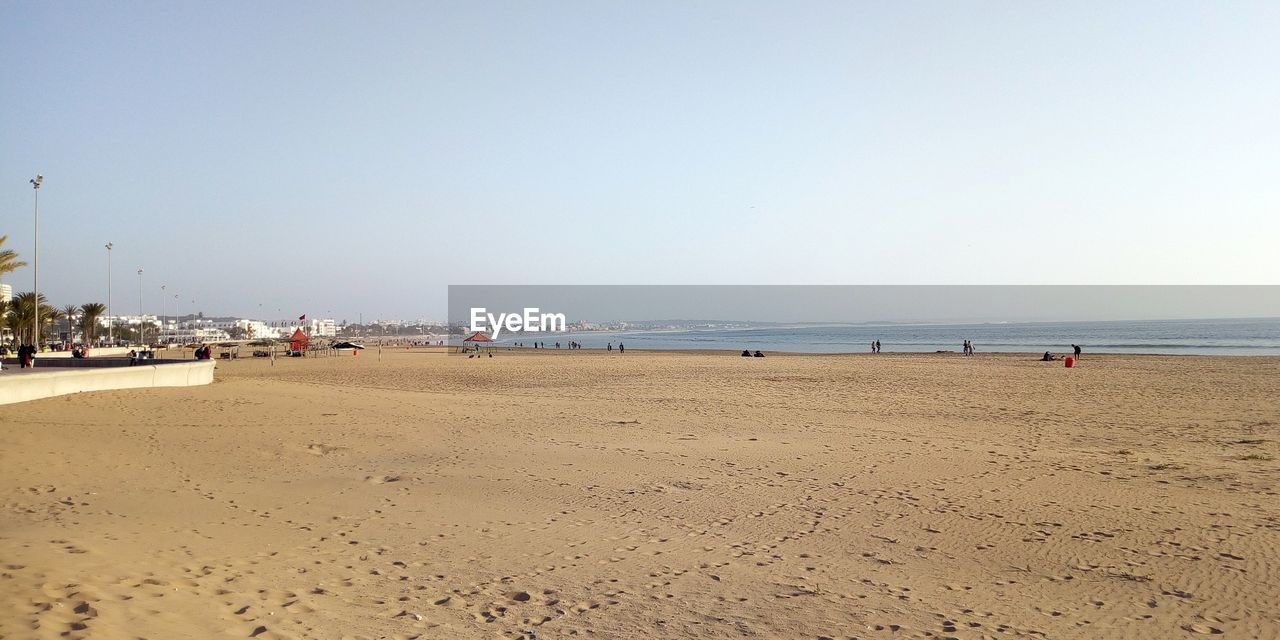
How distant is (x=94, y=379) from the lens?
16.0 meters

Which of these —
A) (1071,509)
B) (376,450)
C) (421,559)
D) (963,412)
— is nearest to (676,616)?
(421,559)

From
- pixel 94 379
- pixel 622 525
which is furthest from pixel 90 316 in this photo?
pixel 622 525

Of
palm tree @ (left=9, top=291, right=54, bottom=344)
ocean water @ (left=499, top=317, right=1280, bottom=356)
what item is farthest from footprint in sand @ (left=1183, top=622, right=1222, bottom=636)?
ocean water @ (left=499, top=317, right=1280, bottom=356)

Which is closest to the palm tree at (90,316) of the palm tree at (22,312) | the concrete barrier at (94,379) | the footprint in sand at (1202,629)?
the palm tree at (22,312)

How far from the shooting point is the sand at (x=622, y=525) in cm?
500

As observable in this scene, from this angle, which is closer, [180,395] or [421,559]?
[421,559]

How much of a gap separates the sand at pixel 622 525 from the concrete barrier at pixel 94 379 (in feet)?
1.88

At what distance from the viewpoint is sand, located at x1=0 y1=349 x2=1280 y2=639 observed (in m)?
5.00

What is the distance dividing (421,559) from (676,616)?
2.34 meters

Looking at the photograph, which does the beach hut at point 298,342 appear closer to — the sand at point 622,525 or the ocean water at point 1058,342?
the sand at point 622,525

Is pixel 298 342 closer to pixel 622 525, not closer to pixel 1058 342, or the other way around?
pixel 622 525

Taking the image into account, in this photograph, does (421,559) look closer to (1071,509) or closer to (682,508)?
(682,508)

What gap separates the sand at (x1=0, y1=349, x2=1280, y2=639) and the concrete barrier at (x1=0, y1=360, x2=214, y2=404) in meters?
0.57

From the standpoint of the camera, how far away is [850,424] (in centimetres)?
1534
